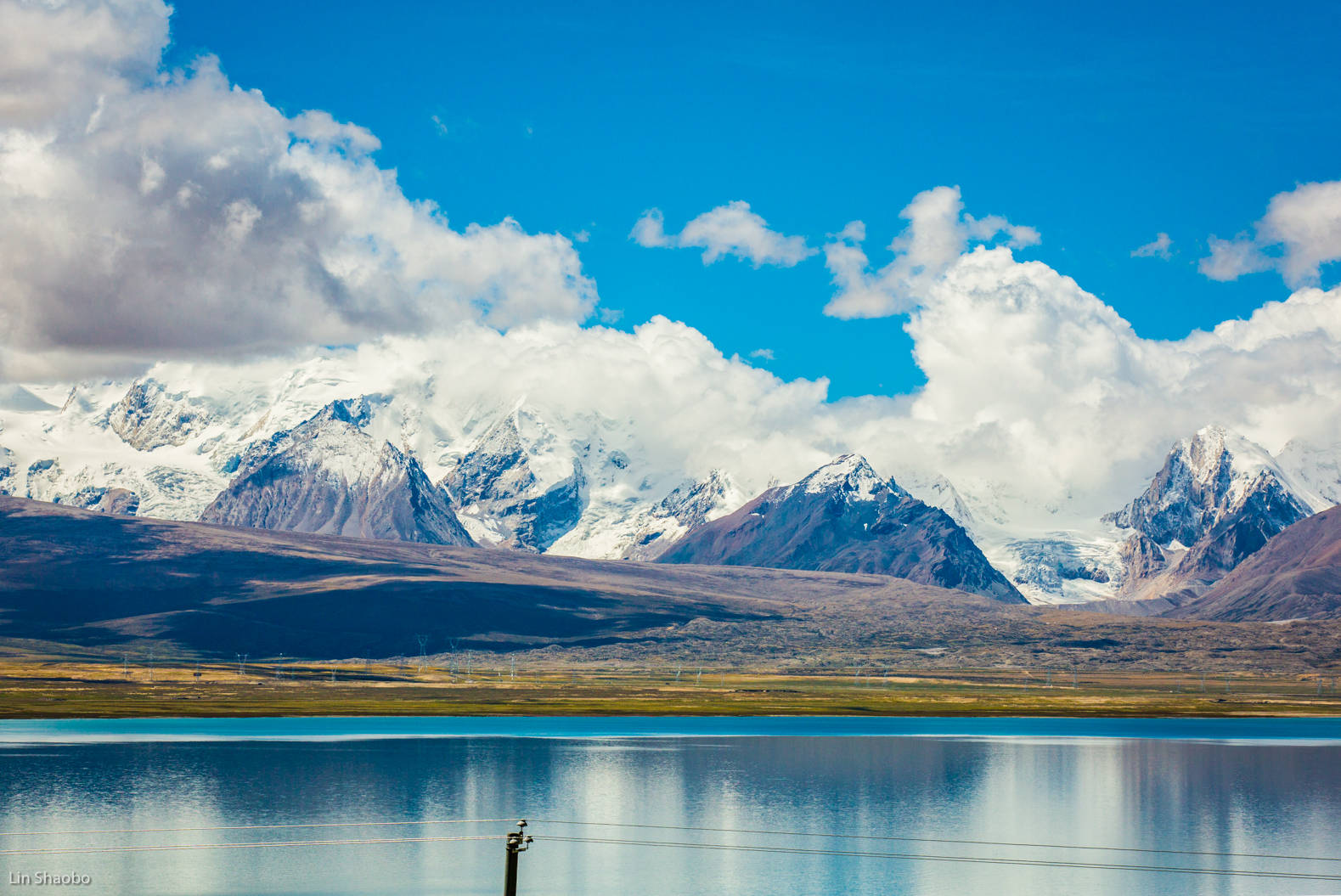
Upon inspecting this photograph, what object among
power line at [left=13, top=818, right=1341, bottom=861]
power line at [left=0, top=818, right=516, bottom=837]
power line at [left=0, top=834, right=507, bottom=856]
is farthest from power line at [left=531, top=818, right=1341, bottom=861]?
power line at [left=0, top=834, right=507, bottom=856]

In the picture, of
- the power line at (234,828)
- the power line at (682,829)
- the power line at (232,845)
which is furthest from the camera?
the power line at (682,829)

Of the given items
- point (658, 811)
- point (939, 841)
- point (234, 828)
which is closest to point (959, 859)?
point (939, 841)

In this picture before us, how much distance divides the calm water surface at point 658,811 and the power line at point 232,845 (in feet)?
1.38

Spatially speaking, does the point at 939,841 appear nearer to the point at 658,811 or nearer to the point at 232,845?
the point at 658,811

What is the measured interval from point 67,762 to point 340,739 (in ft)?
A: 148

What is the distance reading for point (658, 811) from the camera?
4365 inches

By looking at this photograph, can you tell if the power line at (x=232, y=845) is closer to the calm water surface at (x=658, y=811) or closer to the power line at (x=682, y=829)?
the calm water surface at (x=658, y=811)

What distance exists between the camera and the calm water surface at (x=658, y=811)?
266 ft

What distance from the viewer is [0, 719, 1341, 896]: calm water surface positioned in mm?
81188

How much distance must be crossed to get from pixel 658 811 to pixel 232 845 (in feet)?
115

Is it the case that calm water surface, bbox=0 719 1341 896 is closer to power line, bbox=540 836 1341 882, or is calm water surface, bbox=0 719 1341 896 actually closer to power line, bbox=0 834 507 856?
power line, bbox=0 834 507 856

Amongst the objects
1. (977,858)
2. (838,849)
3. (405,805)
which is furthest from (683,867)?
(405,805)

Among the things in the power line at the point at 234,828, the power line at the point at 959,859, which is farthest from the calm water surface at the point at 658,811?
the power line at the point at 959,859

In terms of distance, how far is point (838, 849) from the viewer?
91.6 metres
